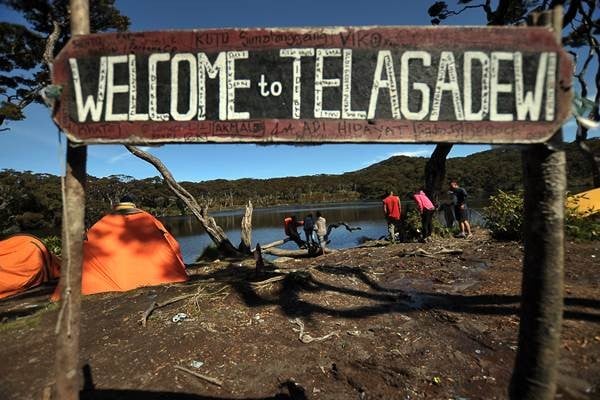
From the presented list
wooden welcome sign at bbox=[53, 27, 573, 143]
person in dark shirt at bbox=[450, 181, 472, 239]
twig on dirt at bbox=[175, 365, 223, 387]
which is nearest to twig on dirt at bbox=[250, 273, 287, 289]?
twig on dirt at bbox=[175, 365, 223, 387]

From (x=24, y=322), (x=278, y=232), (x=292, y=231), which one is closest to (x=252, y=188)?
(x=278, y=232)

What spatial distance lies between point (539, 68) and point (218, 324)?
5387 mm

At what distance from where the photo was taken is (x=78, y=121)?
257cm

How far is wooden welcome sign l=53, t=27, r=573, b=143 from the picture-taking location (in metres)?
2.36

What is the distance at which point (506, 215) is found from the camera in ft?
35.5

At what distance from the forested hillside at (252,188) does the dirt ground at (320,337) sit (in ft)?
8.59

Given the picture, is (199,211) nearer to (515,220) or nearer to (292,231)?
(292,231)

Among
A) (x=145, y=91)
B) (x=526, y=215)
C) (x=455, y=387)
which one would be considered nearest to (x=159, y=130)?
(x=145, y=91)

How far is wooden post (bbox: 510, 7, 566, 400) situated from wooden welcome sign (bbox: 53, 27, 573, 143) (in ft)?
0.72

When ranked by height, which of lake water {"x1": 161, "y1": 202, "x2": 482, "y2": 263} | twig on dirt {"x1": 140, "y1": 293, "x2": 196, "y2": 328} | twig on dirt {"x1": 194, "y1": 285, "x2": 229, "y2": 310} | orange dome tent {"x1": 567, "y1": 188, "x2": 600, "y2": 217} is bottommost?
lake water {"x1": 161, "y1": 202, "x2": 482, "y2": 263}

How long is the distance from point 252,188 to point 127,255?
148m

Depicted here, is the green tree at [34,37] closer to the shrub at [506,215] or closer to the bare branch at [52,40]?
the bare branch at [52,40]

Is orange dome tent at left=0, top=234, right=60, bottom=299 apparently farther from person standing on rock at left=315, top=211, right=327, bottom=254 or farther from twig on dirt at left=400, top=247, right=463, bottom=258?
twig on dirt at left=400, top=247, right=463, bottom=258

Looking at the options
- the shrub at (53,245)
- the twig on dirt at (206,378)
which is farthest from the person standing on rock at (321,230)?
the shrub at (53,245)
